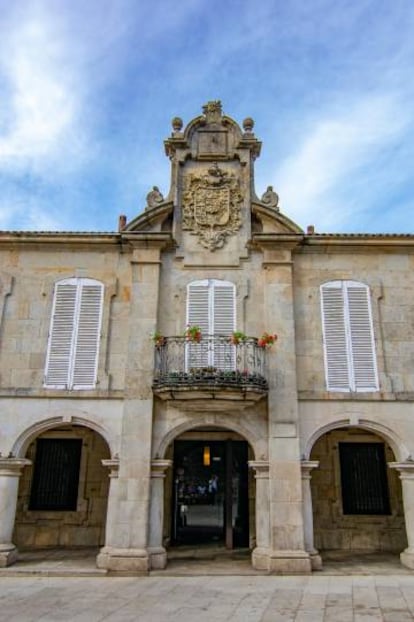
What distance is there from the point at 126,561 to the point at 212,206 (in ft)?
29.2

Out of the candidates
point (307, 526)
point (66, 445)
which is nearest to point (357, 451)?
point (307, 526)

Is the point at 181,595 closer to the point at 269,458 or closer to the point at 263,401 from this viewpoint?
the point at 269,458

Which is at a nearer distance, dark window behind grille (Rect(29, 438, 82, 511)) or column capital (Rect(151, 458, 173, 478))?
column capital (Rect(151, 458, 173, 478))

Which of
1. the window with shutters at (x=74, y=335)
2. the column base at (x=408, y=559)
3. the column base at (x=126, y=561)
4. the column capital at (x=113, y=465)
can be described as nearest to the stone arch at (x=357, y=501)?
the column base at (x=408, y=559)

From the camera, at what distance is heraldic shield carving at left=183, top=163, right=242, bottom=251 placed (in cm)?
1335

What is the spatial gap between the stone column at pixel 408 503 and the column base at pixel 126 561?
5.87 metres

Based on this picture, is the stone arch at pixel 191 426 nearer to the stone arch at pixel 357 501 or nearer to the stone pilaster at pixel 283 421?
the stone pilaster at pixel 283 421

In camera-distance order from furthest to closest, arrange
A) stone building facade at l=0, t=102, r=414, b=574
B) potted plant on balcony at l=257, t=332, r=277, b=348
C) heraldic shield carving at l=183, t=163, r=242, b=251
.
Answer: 1. heraldic shield carving at l=183, t=163, r=242, b=251
2. potted plant on balcony at l=257, t=332, r=277, b=348
3. stone building facade at l=0, t=102, r=414, b=574

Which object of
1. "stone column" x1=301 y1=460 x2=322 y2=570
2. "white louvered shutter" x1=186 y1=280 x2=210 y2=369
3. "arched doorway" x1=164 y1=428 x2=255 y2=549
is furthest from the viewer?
"arched doorway" x1=164 y1=428 x2=255 y2=549

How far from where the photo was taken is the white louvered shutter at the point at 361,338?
12.3 meters

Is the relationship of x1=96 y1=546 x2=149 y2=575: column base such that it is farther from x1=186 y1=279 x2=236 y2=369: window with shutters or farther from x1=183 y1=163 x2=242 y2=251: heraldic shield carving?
x1=183 y1=163 x2=242 y2=251: heraldic shield carving

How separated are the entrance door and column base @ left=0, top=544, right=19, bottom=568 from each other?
4253mm

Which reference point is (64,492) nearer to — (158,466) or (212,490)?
(158,466)

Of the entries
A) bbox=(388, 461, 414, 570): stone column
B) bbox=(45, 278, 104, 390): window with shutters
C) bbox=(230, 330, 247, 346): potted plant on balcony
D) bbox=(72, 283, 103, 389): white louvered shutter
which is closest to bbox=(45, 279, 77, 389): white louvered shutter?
bbox=(45, 278, 104, 390): window with shutters
